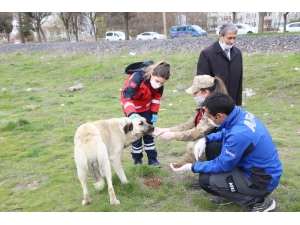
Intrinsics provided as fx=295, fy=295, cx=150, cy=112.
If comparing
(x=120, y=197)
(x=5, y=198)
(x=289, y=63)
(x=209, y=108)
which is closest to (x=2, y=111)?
(x=5, y=198)

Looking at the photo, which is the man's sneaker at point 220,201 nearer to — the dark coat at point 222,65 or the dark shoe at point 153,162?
the dark shoe at point 153,162

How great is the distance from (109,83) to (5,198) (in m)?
9.88

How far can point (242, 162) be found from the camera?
3.81 metres

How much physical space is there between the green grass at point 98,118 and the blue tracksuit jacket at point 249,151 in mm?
680

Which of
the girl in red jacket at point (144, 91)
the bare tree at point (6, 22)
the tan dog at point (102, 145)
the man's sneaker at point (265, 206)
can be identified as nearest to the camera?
the man's sneaker at point (265, 206)

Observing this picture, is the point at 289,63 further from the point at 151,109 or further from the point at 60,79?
the point at 60,79

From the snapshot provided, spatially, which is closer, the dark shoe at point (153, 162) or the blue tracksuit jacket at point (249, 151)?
the blue tracksuit jacket at point (249, 151)

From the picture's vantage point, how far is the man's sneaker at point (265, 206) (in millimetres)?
3867

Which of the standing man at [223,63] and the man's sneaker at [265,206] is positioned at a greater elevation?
the standing man at [223,63]

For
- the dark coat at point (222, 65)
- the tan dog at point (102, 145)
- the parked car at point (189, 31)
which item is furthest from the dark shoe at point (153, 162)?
the parked car at point (189, 31)

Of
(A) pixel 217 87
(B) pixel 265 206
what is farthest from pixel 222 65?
(B) pixel 265 206

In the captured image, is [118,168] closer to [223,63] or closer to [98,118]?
[223,63]

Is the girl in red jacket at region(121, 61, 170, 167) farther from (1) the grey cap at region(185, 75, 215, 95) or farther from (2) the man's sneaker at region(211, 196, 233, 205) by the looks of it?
(2) the man's sneaker at region(211, 196, 233, 205)

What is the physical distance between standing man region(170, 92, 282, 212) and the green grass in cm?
38
